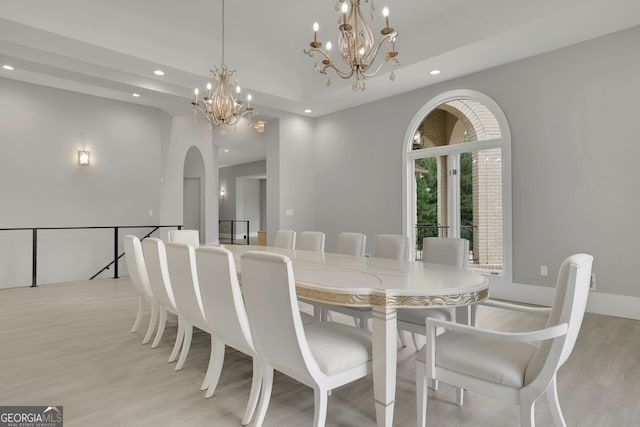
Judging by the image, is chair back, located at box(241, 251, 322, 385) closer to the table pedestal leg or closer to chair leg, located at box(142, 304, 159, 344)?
the table pedestal leg

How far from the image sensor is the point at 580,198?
4.08 metres

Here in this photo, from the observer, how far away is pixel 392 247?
11.1 ft

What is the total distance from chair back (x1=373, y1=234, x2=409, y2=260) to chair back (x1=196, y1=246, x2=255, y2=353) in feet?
5.70

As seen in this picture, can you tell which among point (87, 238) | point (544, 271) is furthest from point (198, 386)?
point (87, 238)

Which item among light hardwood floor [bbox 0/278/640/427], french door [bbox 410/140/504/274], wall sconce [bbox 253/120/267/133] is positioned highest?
wall sconce [bbox 253/120/267/133]

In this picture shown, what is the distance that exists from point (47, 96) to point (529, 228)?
7.29 metres

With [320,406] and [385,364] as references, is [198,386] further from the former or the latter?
[385,364]

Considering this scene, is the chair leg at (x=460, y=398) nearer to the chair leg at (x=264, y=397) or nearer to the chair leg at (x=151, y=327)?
the chair leg at (x=264, y=397)

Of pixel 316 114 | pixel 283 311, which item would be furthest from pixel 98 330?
pixel 316 114

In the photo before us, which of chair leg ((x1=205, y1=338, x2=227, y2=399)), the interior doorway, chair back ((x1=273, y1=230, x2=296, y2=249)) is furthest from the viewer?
the interior doorway

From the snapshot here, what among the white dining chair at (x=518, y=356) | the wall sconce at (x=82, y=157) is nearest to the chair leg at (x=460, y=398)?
the white dining chair at (x=518, y=356)

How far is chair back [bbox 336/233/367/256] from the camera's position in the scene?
3609 millimetres

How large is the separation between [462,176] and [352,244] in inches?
93.0

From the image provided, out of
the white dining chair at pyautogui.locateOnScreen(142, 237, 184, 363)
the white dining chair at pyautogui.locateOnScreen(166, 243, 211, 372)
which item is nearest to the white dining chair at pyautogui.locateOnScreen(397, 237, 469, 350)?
the white dining chair at pyautogui.locateOnScreen(166, 243, 211, 372)
